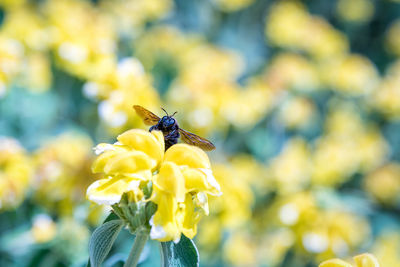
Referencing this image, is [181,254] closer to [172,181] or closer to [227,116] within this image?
[172,181]

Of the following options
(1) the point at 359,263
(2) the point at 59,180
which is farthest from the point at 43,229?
(1) the point at 359,263

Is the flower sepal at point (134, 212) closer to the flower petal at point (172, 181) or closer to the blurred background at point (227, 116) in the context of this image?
the flower petal at point (172, 181)

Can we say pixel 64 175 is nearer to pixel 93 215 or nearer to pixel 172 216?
pixel 93 215

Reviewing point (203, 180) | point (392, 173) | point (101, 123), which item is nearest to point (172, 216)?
point (203, 180)

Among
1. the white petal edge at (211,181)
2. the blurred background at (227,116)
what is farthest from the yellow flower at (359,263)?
the blurred background at (227,116)

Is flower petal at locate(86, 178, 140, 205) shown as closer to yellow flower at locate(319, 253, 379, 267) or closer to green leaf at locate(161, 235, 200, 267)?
green leaf at locate(161, 235, 200, 267)

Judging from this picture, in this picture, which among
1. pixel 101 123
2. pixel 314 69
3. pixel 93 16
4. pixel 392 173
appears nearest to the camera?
pixel 101 123
